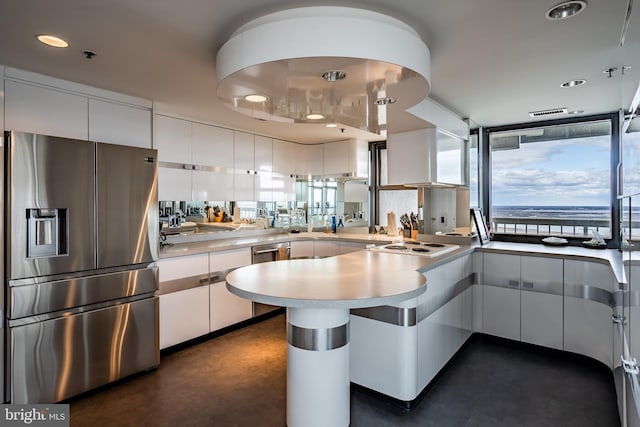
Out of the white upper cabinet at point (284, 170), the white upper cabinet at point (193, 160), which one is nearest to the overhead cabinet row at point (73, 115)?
the white upper cabinet at point (193, 160)

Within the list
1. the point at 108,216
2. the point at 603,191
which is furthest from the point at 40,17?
the point at 603,191

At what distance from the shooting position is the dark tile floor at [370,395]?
2.18 m

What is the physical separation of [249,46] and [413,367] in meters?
2.10

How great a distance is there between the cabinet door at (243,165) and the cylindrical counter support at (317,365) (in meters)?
2.77

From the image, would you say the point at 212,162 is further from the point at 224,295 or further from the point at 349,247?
the point at 349,247

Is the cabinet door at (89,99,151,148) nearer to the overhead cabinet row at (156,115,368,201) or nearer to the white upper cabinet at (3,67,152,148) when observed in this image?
the white upper cabinet at (3,67,152,148)

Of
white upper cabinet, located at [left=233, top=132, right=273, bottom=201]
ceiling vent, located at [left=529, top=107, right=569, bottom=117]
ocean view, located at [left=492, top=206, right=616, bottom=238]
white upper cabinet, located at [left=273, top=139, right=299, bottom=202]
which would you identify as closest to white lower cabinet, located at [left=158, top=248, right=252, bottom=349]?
white upper cabinet, located at [left=233, top=132, right=273, bottom=201]

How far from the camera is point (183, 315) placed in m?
3.21

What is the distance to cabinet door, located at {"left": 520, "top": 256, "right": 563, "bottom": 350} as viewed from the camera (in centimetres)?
307

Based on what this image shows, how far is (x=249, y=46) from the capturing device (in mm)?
1680

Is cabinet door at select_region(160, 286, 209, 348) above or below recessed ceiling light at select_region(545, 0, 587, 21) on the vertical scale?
below

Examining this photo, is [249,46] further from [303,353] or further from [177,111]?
[177,111]

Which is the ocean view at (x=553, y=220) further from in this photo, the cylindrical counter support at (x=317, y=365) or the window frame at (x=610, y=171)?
the cylindrical counter support at (x=317, y=365)

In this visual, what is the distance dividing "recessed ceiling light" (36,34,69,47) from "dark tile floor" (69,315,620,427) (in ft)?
7.60
